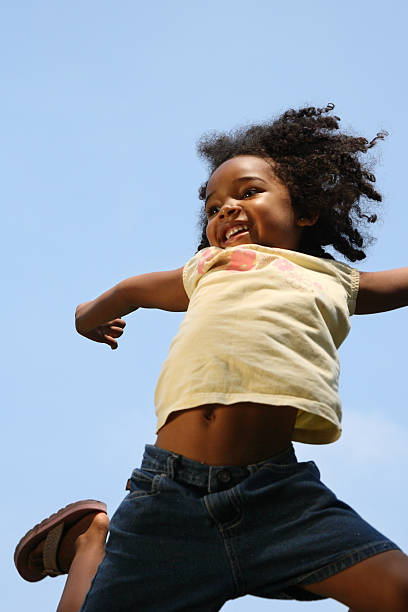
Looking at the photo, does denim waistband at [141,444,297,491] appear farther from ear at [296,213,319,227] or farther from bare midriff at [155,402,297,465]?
ear at [296,213,319,227]

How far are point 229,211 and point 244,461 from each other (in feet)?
3.22

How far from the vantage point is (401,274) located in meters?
2.89

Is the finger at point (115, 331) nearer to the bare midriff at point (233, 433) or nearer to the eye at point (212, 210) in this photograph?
the eye at point (212, 210)

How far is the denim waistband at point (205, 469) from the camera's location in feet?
7.68

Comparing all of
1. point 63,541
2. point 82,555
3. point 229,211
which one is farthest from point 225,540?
point 229,211

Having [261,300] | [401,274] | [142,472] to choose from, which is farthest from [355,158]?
[142,472]

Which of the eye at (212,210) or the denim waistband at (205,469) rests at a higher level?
the eye at (212,210)

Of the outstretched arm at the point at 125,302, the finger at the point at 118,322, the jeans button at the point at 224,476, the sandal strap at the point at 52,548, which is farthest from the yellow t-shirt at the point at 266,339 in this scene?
the finger at the point at 118,322

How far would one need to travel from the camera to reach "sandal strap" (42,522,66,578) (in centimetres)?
277

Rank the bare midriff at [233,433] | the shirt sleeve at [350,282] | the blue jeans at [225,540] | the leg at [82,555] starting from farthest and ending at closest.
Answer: the shirt sleeve at [350,282]
the leg at [82,555]
the bare midriff at [233,433]
the blue jeans at [225,540]

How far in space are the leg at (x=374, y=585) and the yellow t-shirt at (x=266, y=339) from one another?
44 centimetres

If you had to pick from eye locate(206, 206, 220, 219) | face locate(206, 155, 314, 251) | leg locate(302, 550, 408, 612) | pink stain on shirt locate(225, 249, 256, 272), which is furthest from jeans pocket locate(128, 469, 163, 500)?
eye locate(206, 206, 220, 219)

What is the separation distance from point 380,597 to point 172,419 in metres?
0.81

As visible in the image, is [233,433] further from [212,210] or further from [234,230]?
[212,210]
